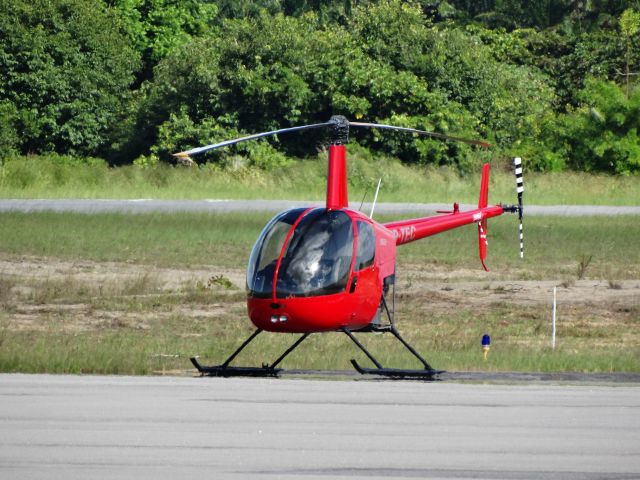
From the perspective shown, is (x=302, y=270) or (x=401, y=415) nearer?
(x=401, y=415)

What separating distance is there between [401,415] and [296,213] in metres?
3.13

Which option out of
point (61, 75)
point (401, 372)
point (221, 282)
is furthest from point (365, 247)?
point (61, 75)

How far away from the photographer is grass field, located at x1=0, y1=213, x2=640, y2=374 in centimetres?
1652

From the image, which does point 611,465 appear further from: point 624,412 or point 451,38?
point 451,38

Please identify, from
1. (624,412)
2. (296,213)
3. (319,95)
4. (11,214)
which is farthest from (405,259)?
(319,95)

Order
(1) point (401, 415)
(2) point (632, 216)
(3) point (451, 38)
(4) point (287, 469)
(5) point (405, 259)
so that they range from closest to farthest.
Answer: (4) point (287, 469) → (1) point (401, 415) → (5) point (405, 259) → (2) point (632, 216) → (3) point (451, 38)

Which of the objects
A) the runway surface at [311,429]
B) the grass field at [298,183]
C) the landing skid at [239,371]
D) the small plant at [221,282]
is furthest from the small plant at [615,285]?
the grass field at [298,183]

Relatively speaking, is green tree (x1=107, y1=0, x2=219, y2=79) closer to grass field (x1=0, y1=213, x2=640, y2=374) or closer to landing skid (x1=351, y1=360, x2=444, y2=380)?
grass field (x1=0, y1=213, x2=640, y2=374)

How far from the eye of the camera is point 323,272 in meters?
14.0

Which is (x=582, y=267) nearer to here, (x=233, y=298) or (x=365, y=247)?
(x=233, y=298)

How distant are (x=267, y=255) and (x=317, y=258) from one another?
1.85ft

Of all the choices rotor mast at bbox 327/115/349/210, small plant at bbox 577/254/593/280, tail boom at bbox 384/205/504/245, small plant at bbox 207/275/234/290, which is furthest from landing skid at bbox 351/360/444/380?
small plant at bbox 577/254/593/280

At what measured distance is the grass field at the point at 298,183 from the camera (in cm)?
4184

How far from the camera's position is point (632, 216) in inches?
1468
